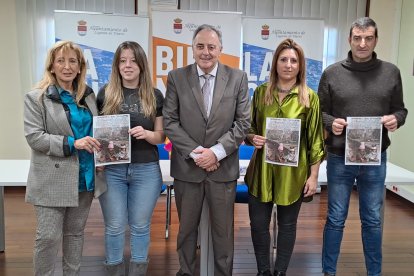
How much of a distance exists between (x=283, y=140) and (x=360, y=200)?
2.24 feet

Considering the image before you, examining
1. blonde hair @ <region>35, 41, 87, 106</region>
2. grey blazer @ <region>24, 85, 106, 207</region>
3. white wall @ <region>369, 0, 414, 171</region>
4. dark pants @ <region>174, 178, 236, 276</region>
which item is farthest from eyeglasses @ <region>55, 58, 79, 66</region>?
white wall @ <region>369, 0, 414, 171</region>

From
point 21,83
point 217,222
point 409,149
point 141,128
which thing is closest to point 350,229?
point 409,149

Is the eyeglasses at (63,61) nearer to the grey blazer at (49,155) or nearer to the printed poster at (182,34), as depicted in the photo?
the grey blazer at (49,155)

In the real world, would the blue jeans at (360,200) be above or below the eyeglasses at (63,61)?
below

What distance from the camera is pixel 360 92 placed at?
102 inches

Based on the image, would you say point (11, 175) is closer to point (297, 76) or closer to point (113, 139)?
point (113, 139)

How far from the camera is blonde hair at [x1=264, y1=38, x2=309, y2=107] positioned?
2.49m

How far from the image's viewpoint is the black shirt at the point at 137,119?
2436 millimetres

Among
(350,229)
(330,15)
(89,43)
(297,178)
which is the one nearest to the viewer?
(297,178)

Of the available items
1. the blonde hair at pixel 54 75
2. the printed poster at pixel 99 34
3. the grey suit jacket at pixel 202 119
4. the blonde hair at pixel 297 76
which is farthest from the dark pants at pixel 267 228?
the printed poster at pixel 99 34

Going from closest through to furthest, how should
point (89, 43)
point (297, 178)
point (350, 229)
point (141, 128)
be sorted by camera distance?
point (141, 128)
point (297, 178)
point (350, 229)
point (89, 43)

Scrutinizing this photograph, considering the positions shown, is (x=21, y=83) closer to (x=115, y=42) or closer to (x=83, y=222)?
(x=115, y=42)

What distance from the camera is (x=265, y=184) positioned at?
8.43ft

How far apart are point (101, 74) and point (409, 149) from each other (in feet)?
12.5
